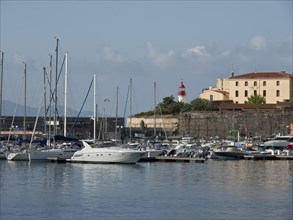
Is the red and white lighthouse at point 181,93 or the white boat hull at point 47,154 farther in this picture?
the red and white lighthouse at point 181,93

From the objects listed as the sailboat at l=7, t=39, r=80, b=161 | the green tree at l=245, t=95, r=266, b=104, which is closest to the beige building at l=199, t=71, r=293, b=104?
the green tree at l=245, t=95, r=266, b=104

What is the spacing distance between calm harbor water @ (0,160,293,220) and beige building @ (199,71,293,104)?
47.1 m

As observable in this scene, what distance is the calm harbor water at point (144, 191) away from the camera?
30812 mm

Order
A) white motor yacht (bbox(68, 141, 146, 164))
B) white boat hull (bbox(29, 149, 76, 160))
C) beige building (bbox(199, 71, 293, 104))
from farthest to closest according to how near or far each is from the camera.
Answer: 1. beige building (bbox(199, 71, 293, 104))
2. white boat hull (bbox(29, 149, 76, 160))
3. white motor yacht (bbox(68, 141, 146, 164))

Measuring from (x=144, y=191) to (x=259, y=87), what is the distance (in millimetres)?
65756

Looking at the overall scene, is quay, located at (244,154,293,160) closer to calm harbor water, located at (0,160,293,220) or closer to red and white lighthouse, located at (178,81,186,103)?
calm harbor water, located at (0,160,293,220)

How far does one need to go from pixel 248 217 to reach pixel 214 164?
24903 mm

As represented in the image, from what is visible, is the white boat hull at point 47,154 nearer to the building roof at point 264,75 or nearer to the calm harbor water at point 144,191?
the calm harbor water at point 144,191

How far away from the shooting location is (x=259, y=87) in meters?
102

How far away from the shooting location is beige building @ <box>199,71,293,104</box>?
99625 millimetres

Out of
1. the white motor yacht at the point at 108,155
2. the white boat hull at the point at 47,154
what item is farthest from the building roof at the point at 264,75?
the white motor yacht at the point at 108,155

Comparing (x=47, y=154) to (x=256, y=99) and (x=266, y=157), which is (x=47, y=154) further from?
(x=256, y=99)

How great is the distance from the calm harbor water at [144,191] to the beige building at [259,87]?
47139 mm

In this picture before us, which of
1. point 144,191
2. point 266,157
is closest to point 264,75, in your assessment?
point 266,157
